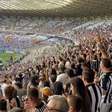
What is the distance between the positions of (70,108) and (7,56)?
39076 mm

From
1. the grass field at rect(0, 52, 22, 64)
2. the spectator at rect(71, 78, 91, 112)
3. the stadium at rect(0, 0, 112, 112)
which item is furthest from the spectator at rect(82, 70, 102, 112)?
the grass field at rect(0, 52, 22, 64)

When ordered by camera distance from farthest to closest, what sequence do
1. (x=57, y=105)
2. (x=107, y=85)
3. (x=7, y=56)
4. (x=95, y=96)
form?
(x=7, y=56)
(x=107, y=85)
(x=95, y=96)
(x=57, y=105)

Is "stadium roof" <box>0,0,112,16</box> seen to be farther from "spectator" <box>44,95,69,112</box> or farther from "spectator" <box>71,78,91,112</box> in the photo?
"spectator" <box>44,95,69,112</box>

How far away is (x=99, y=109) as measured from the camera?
527 centimetres

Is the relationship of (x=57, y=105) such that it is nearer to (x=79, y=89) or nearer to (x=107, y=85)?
(x=79, y=89)

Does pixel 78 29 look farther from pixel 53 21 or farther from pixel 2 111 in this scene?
pixel 2 111

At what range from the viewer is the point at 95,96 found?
5250 mm

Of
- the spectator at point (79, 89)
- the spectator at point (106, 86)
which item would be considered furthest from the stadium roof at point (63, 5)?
the spectator at point (79, 89)

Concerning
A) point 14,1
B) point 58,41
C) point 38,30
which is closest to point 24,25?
point 38,30

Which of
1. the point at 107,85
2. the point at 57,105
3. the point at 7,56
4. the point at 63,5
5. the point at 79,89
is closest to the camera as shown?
the point at 57,105

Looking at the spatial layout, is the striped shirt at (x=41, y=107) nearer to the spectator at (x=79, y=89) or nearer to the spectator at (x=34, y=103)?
the spectator at (x=34, y=103)

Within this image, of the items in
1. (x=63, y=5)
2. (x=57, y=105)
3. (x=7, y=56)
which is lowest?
(x=57, y=105)

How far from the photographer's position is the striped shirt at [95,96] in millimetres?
5195

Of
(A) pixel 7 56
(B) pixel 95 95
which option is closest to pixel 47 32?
(A) pixel 7 56
